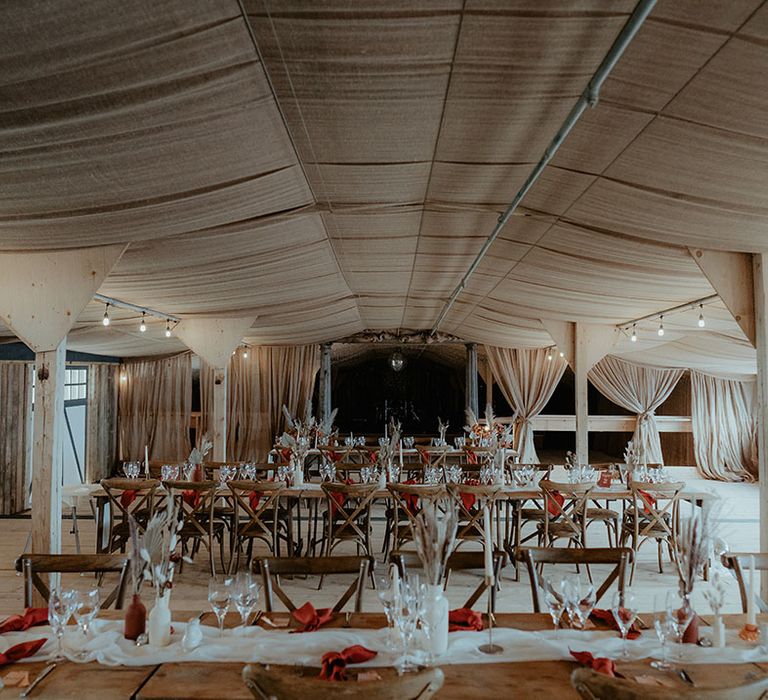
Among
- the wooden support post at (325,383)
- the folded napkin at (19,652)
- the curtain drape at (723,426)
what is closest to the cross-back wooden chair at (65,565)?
the folded napkin at (19,652)

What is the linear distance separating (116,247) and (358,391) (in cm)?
1406

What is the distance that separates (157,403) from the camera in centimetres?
1423

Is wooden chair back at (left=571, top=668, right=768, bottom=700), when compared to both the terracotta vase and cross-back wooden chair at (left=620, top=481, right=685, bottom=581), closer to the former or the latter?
the terracotta vase

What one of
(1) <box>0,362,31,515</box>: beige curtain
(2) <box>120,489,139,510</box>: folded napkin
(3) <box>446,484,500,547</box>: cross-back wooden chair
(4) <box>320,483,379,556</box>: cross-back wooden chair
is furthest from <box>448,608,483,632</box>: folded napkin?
(1) <box>0,362,31,515</box>: beige curtain

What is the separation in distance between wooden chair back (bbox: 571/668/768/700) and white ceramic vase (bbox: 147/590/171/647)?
1507 mm

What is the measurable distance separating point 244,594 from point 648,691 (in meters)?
1.56

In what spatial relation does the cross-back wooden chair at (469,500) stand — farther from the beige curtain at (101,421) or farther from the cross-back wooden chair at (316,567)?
the beige curtain at (101,421)

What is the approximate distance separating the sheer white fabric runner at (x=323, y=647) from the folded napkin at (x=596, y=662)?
5 centimetres

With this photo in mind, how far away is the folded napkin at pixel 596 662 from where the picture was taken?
2.19 metres

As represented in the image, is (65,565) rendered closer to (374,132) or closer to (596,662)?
(596,662)

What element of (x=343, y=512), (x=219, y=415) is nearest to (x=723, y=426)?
(x=219, y=415)

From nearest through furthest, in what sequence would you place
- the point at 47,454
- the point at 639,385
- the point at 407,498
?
the point at 47,454, the point at 407,498, the point at 639,385

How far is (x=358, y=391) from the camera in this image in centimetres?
1861

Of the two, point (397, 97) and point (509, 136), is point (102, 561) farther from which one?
point (509, 136)
